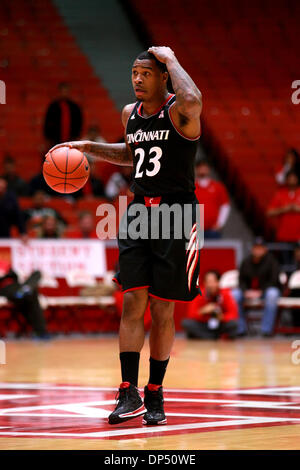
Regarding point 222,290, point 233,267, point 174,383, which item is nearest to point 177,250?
point 174,383

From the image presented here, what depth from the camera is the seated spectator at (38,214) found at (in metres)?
15.9

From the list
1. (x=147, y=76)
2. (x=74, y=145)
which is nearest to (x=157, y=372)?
(x=74, y=145)

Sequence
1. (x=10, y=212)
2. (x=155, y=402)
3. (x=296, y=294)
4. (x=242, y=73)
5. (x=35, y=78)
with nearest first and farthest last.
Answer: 1. (x=155, y=402)
2. (x=10, y=212)
3. (x=296, y=294)
4. (x=35, y=78)
5. (x=242, y=73)

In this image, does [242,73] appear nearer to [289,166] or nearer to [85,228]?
[289,166]

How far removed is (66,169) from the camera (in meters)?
5.75

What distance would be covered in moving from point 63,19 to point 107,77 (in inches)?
89.9

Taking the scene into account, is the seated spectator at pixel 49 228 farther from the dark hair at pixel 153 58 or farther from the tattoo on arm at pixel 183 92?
the tattoo on arm at pixel 183 92

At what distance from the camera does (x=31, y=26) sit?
2316cm

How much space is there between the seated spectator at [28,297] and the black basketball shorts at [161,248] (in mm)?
8859

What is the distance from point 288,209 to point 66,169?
35.3ft

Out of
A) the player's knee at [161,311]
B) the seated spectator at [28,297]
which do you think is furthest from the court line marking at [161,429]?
the seated spectator at [28,297]

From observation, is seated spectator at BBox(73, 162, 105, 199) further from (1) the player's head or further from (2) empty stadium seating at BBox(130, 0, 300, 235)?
(1) the player's head

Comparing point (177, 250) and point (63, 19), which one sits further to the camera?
point (63, 19)
